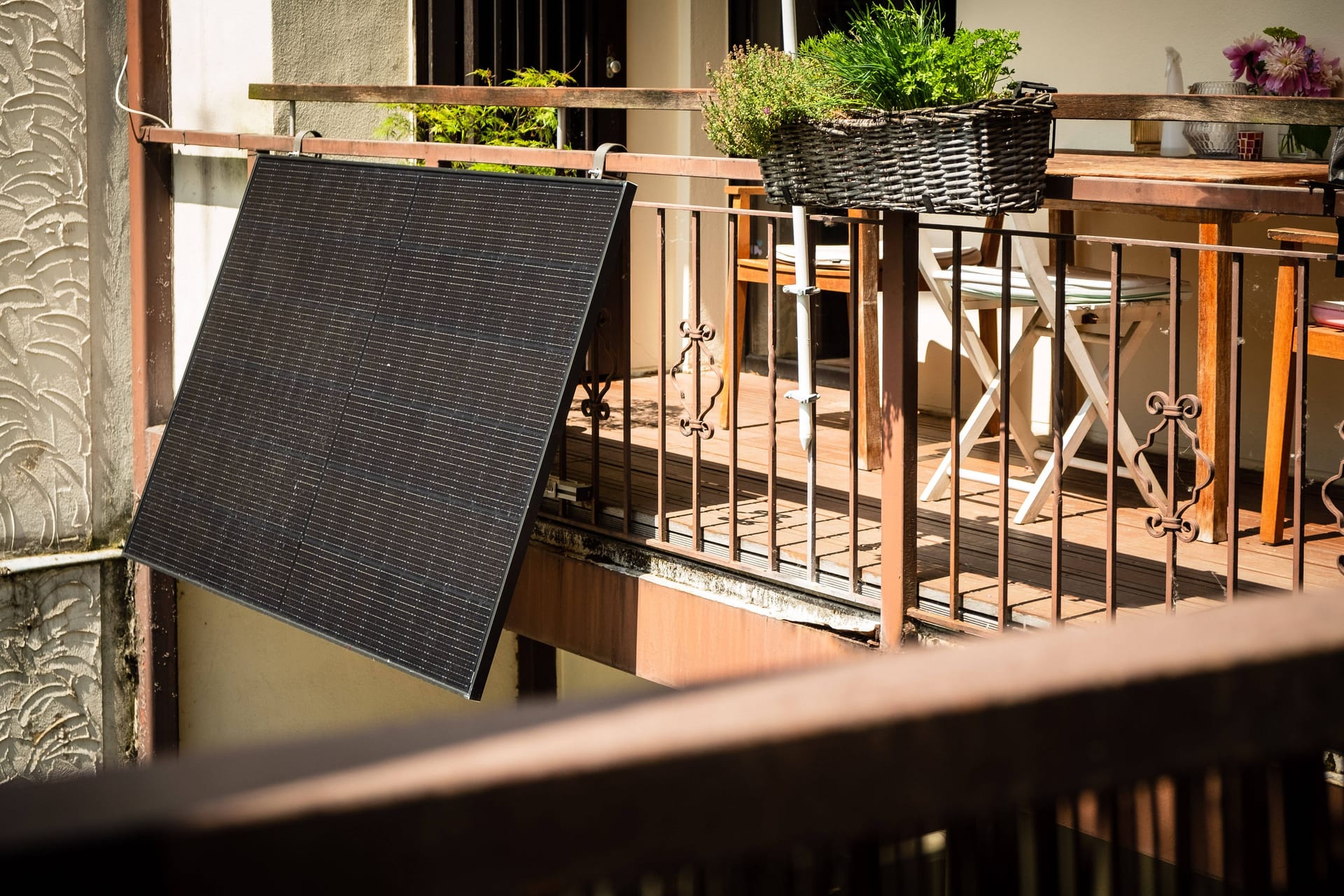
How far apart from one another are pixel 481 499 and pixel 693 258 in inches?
33.7

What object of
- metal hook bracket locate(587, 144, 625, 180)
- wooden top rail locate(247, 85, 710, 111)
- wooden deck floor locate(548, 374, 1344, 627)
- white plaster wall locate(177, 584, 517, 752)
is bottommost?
white plaster wall locate(177, 584, 517, 752)

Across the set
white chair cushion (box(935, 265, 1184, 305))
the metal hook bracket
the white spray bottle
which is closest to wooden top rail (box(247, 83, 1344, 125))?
the metal hook bracket

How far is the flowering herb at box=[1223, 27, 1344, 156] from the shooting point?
4676mm

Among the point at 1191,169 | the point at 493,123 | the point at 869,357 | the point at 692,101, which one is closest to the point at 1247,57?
the point at 1191,169

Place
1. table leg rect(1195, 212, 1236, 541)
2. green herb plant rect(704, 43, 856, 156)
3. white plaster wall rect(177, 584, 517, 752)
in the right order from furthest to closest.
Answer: white plaster wall rect(177, 584, 517, 752)
table leg rect(1195, 212, 1236, 541)
green herb plant rect(704, 43, 856, 156)

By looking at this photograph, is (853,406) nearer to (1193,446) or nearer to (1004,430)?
(1004,430)

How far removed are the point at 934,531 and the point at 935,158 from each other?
5.14 feet

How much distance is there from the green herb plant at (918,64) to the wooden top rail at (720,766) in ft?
7.82

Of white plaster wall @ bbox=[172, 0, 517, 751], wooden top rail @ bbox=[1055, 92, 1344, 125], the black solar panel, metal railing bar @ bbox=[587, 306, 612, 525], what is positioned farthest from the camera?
white plaster wall @ bbox=[172, 0, 517, 751]

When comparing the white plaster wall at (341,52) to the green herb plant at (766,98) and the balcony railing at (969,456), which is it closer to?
the balcony railing at (969,456)

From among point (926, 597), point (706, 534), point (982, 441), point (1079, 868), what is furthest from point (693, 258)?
point (1079, 868)

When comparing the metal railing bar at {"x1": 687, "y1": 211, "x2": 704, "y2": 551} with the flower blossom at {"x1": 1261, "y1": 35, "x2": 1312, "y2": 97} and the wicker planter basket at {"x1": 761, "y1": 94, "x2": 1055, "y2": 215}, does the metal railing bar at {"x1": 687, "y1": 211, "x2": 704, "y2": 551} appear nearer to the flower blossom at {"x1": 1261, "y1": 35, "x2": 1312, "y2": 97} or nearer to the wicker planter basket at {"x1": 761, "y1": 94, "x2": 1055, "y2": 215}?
the wicker planter basket at {"x1": 761, "y1": 94, "x2": 1055, "y2": 215}

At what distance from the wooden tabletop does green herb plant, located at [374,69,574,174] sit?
80.3 inches

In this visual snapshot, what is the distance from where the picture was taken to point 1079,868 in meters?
0.69
